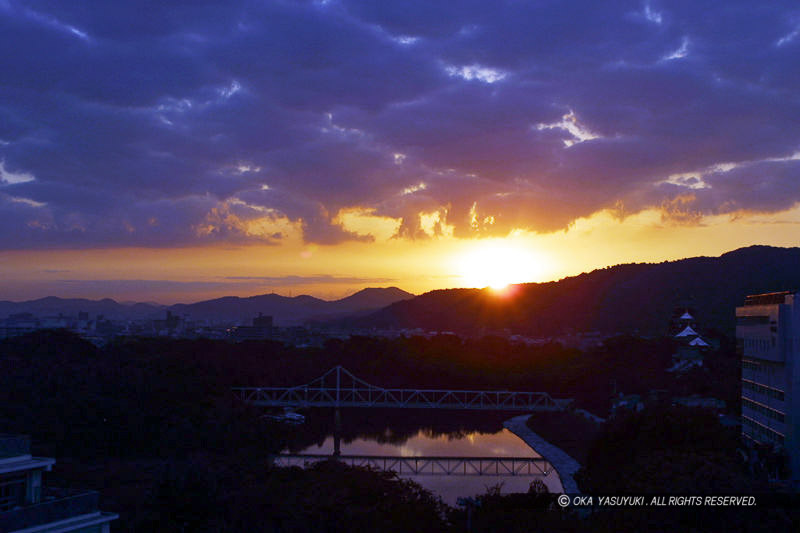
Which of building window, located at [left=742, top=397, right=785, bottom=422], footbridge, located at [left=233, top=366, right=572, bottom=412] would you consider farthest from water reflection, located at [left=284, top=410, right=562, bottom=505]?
building window, located at [left=742, top=397, right=785, bottom=422]

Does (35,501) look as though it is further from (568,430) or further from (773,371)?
(568,430)

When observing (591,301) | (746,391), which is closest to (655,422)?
(746,391)

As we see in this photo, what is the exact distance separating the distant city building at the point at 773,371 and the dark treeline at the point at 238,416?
550 cm

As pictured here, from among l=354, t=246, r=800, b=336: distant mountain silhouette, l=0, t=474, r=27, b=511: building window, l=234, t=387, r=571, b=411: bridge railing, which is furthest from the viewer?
l=354, t=246, r=800, b=336: distant mountain silhouette

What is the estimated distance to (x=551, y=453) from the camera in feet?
68.3

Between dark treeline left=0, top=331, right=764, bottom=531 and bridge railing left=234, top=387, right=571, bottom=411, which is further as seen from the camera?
bridge railing left=234, top=387, right=571, bottom=411

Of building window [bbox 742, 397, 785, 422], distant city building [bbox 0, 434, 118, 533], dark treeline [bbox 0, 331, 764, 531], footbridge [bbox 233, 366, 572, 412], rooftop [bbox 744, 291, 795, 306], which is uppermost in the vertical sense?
rooftop [bbox 744, 291, 795, 306]

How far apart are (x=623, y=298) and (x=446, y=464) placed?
4295 cm

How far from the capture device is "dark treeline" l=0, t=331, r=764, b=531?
29.8 feet

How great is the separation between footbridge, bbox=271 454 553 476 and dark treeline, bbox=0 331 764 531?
44.8 inches

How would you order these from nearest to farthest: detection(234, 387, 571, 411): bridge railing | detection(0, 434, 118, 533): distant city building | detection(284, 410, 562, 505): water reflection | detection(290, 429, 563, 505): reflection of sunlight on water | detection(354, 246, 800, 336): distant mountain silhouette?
detection(0, 434, 118, 533): distant city building < detection(290, 429, 563, 505): reflection of sunlight on water < detection(284, 410, 562, 505): water reflection < detection(234, 387, 571, 411): bridge railing < detection(354, 246, 800, 336): distant mountain silhouette

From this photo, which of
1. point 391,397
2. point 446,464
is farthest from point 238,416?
point 391,397

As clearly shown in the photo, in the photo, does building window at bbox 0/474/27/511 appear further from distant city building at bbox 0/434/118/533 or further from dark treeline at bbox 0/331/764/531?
dark treeline at bbox 0/331/764/531

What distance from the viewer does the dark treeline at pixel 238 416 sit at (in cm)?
907
